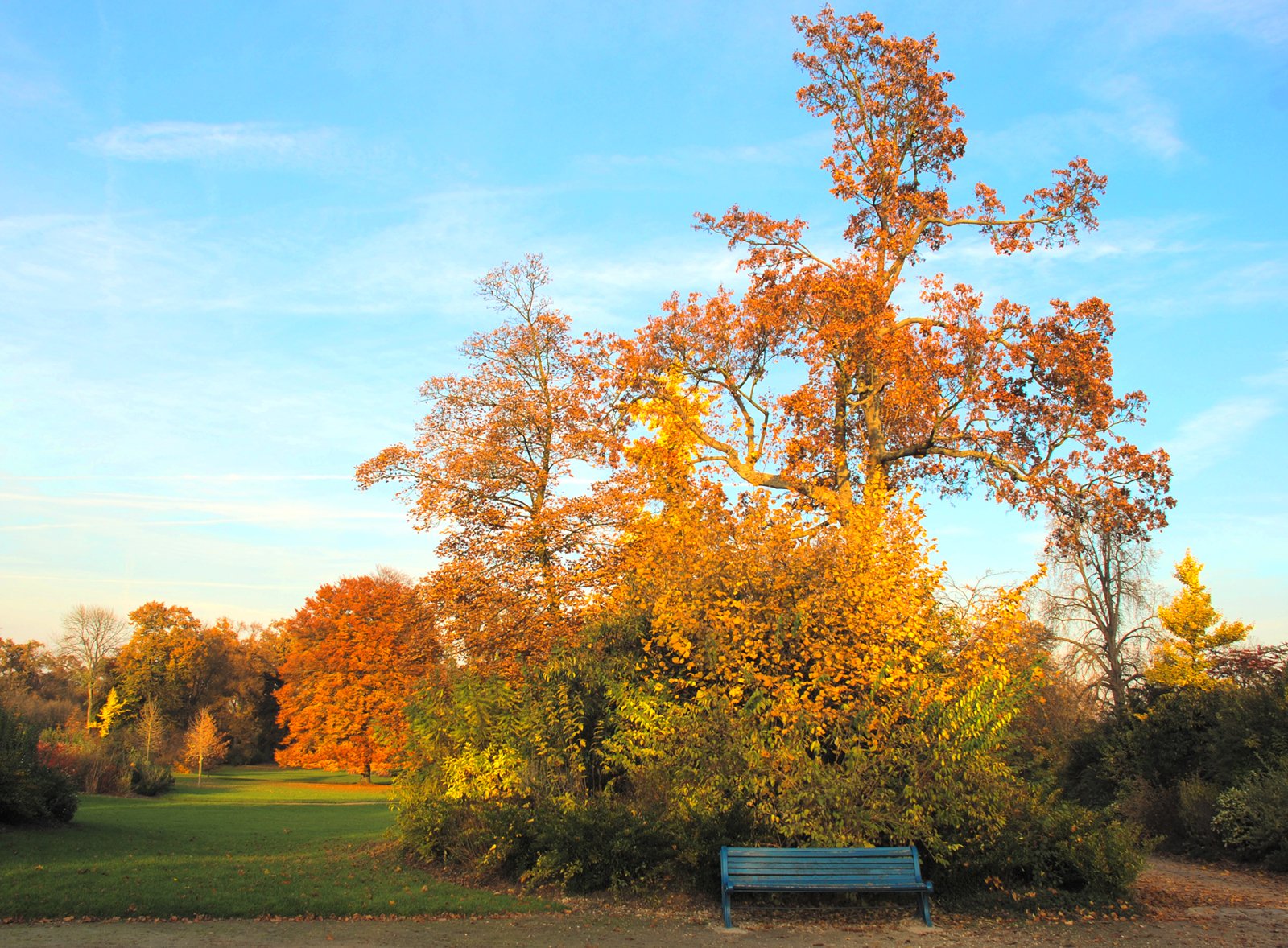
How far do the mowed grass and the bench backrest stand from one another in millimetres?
2149

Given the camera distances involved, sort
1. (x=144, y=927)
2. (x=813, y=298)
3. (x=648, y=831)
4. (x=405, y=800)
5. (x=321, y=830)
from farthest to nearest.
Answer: (x=813, y=298), (x=321, y=830), (x=405, y=800), (x=648, y=831), (x=144, y=927)

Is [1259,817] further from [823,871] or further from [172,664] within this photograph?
[172,664]

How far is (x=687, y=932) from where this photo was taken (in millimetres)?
8836

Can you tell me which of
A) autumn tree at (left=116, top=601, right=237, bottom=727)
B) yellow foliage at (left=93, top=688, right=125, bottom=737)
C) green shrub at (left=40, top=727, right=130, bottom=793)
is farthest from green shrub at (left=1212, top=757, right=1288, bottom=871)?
autumn tree at (left=116, top=601, right=237, bottom=727)

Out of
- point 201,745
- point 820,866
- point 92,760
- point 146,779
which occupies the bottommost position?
point 201,745

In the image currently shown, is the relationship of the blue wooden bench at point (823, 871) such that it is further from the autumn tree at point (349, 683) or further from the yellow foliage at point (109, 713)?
the yellow foliage at point (109, 713)

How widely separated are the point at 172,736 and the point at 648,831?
48.9 metres

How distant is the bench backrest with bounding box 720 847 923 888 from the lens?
913cm

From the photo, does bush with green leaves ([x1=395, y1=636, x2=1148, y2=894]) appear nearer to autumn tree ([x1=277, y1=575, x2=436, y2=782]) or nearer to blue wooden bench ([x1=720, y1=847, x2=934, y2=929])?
blue wooden bench ([x1=720, y1=847, x2=934, y2=929])

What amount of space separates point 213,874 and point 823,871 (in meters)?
6.96

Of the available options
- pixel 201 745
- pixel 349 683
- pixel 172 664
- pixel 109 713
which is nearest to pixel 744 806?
pixel 349 683

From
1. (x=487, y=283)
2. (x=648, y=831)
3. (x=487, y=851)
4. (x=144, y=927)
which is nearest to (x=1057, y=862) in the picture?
(x=648, y=831)

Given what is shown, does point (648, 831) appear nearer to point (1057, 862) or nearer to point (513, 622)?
point (1057, 862)

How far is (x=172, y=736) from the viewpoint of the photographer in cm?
4997
